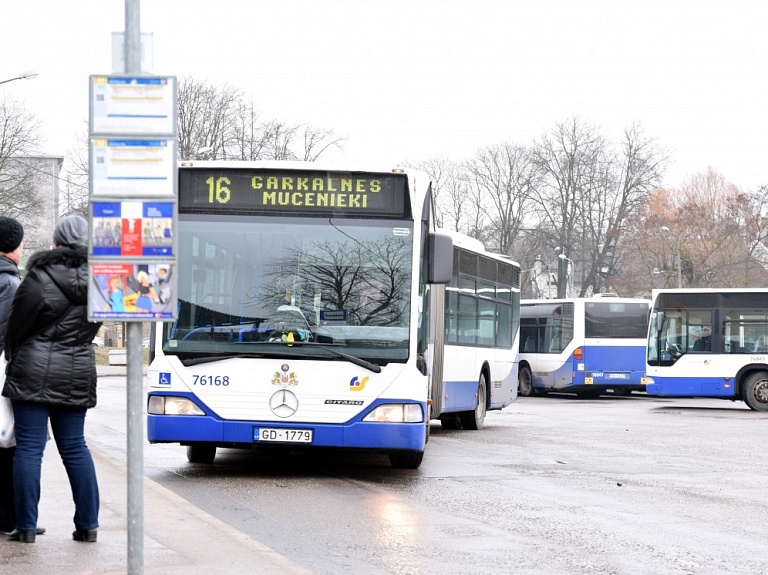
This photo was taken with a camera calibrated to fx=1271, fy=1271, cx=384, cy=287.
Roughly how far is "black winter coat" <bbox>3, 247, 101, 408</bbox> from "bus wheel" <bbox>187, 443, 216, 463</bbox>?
6.05 metres

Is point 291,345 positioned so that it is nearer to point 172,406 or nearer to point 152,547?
point 172,406

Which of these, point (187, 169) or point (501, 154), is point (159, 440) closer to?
point (187, 169)

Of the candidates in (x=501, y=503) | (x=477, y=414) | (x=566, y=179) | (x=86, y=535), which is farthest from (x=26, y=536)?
(x=566, y=179)

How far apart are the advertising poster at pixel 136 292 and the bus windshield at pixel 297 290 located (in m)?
6.25

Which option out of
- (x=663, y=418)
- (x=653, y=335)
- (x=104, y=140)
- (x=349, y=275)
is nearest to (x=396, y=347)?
(x=349, y=275)

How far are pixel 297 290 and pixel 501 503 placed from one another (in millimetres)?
2757

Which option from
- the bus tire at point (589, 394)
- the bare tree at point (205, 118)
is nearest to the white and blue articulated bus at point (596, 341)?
the bus tire at point (589, 394)

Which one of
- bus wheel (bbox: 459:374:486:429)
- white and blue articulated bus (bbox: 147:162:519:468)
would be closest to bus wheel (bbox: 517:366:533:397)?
bus wheel (bbox: 459:374:486:429)

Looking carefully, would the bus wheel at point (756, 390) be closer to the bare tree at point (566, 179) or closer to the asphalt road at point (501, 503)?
the asphalt road at point (501, 503)

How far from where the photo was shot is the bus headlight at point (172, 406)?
1155cm

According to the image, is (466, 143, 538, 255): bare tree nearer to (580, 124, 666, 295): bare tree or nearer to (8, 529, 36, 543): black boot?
(580, 124, 666, 295): bare tree

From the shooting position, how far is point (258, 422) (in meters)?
11.5

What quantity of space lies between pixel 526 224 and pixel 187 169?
202 ft

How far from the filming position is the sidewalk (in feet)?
20.9
